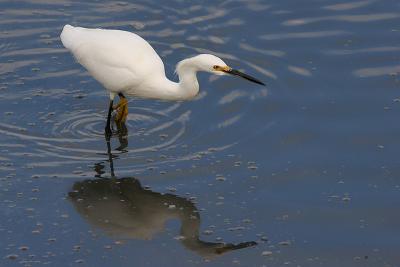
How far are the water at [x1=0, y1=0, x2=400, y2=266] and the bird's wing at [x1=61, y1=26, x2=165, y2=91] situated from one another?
464mm

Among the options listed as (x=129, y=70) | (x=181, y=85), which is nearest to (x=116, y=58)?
(x=129, y=70)

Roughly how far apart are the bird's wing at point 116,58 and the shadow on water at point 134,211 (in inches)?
39.7

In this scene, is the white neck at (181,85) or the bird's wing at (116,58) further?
the bird's wing at (116,58)

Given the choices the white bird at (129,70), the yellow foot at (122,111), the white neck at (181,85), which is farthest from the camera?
the yellow foot at (122,111)

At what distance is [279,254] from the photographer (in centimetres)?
752

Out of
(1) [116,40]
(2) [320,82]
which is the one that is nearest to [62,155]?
(1) [116,40]

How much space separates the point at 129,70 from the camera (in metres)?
9.39

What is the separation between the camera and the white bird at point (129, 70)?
933 cm

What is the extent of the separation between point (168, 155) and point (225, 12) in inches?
125

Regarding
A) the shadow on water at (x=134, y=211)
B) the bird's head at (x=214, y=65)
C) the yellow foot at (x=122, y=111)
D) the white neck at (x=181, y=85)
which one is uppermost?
the bird's head at (x=214, y=65)

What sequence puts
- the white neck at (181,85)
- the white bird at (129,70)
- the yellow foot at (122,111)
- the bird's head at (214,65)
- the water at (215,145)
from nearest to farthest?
1. the water at (215,145)
2. the bird's head at (214,65)
3. the white neck at (181,85)
4. the white bird at (129,70)
5. the yellow foot at (122,111)

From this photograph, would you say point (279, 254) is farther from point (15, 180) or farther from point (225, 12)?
point (225, 12)

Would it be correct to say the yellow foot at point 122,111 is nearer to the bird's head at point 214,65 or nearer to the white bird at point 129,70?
the white bird at point 129,70

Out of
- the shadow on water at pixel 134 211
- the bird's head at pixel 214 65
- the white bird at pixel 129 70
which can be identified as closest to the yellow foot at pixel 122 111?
the white bird at pixel 129 70
